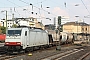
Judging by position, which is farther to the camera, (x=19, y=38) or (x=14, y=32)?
(x=14, y=32)

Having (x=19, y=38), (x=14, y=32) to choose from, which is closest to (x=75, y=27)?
(x=14, y=32)

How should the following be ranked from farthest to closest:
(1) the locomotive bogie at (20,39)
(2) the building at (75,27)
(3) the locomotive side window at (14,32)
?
(2) the building at (75,27)
(3) the locomotive side window at (14,32)
(1) the locomotive bogie at (20,39)

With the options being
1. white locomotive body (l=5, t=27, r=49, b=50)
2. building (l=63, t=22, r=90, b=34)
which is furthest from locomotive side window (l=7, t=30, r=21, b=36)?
building (l=63, t=22, r=90, b=34)

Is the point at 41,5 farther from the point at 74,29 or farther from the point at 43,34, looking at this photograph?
the point at 74,29

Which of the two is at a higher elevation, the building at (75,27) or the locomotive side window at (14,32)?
the building at (75,27)

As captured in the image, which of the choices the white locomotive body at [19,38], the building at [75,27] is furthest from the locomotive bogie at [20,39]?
the building at [75,27]

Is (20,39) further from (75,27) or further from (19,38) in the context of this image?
(75,27)

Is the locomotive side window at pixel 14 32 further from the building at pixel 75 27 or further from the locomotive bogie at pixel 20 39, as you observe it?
the building at pixel 75 27

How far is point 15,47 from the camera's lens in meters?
25.9

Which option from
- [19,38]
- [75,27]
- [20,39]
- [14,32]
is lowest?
[20,39]

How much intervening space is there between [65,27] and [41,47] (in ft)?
413

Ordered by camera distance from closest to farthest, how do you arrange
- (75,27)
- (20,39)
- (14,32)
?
(20,39) → (14,32) → (75,27)

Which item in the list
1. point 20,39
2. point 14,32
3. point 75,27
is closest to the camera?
point 20,39

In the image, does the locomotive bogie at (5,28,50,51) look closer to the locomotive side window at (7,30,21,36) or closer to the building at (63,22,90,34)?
the locomotive side window at (7,30,21,36)
